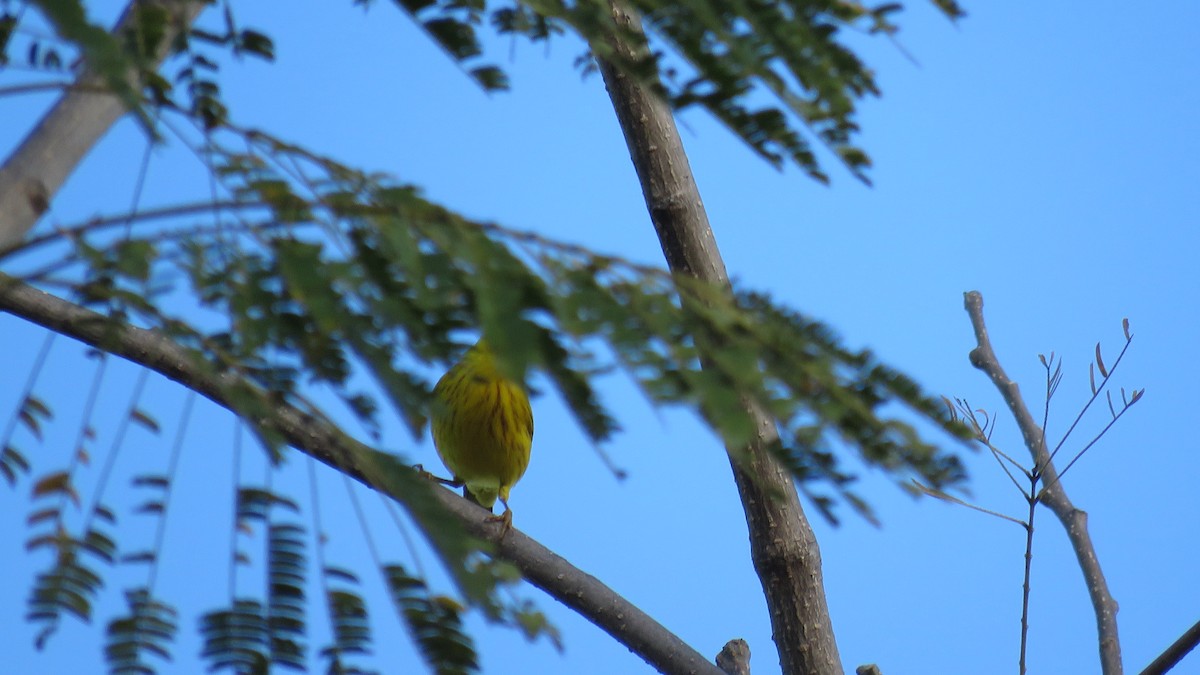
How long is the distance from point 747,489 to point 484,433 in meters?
1.04

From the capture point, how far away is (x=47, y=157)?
880 mm

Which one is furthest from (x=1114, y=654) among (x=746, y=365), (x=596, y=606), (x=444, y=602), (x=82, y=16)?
(x=82, y=16)

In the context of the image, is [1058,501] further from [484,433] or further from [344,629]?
[344,629]

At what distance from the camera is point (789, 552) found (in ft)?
7.26

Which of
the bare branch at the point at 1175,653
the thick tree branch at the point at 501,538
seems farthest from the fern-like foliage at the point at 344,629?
the bare branch at the point at 1175,653

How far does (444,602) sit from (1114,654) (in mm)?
1805

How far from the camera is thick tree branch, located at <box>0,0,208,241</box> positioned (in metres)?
0.87

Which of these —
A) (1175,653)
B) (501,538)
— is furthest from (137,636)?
(1175,653)

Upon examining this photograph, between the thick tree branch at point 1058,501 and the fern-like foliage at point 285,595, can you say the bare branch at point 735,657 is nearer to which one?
the thick tree branch at point 1058,501

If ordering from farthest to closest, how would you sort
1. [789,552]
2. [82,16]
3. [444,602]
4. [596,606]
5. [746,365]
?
1. [789,552]
2. [596,606]
3. [444,602]
4. [746,365]
5. [82,16]

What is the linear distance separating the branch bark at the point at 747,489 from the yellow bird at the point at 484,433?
2.77ft

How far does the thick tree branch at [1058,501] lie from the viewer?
228 centimetres

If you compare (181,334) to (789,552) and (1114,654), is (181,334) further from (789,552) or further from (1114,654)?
(1114,654)

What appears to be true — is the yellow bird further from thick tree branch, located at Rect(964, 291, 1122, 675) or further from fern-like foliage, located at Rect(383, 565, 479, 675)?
fern-like foliage, located at Rect(383, 565, 479, 675)
